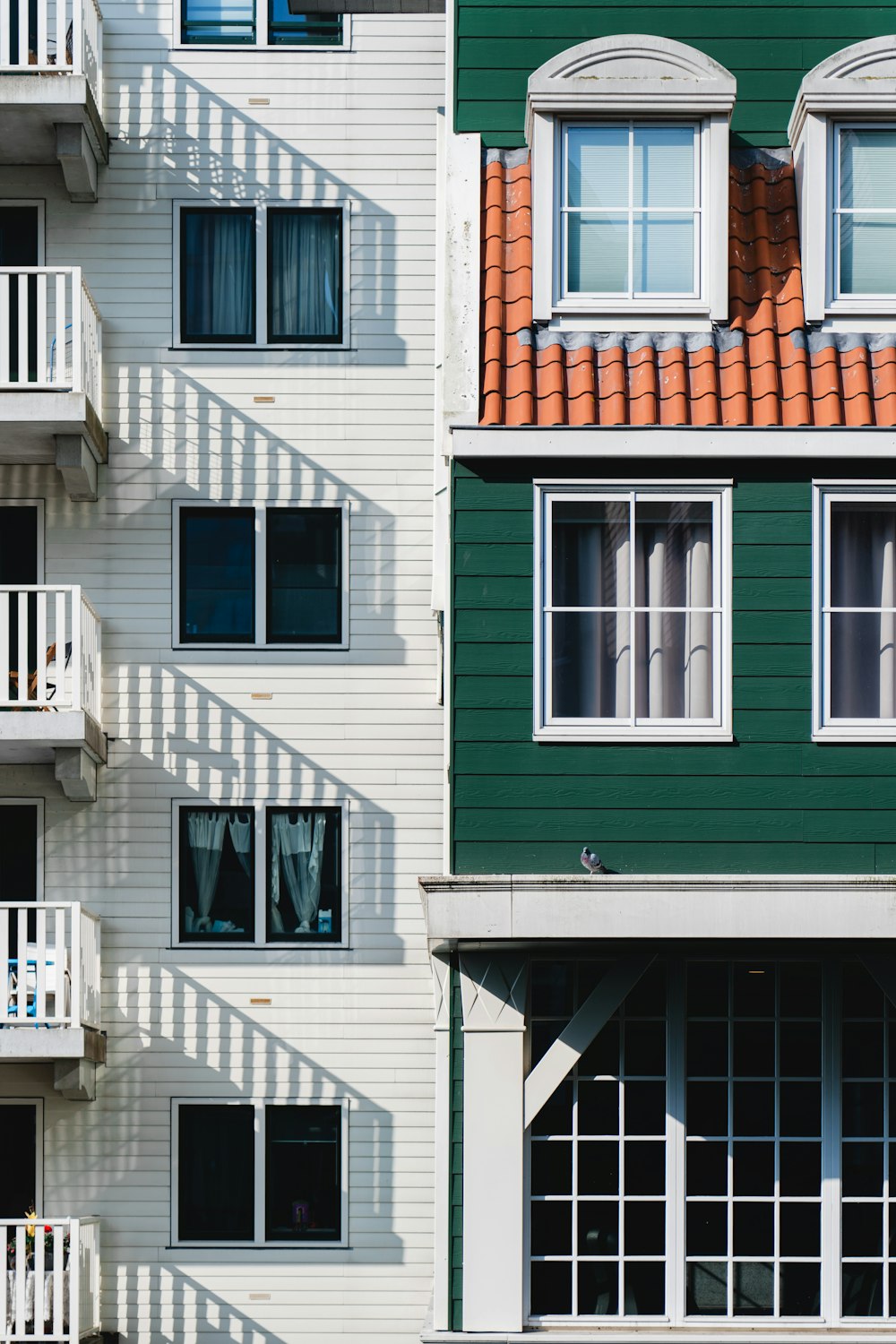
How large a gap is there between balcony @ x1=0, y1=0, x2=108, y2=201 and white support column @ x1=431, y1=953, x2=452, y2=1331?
831cm

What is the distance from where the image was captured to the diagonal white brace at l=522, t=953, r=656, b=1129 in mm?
11641

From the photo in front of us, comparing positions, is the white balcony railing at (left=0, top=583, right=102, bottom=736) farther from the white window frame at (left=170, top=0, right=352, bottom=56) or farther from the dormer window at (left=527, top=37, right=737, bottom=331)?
the white window frame at (left=170, top=0, right=352, bottom=56)

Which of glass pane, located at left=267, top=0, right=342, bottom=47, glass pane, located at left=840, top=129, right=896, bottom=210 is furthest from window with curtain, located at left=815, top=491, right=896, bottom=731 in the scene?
glass pane, located at left=267, top=0, right=342, bottom=47

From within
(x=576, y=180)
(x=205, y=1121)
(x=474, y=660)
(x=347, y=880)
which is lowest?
(x=205, y=1121)

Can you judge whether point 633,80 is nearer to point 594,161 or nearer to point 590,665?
point 594,161

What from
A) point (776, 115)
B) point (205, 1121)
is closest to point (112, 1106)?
point (205, 1121)

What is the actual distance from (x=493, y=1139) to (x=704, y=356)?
5727 mm

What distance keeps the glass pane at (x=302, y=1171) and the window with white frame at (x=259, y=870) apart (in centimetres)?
166

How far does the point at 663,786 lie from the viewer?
1170 cm

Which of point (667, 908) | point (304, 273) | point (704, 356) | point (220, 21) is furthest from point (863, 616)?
point (220, 21)

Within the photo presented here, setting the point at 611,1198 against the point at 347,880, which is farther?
the point at 347,880

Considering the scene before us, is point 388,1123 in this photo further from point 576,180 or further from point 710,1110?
point 576,180

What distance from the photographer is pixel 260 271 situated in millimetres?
16328

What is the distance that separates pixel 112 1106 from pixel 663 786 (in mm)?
6636
